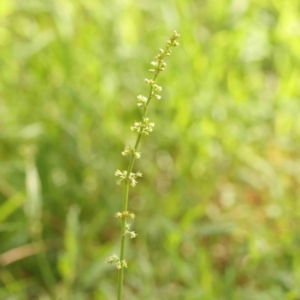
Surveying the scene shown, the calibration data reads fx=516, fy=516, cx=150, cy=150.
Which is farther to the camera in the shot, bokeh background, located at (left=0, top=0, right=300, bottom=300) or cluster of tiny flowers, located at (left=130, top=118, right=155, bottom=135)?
bokeh background, located at (left=0, top=0, right=300, bottom=300)

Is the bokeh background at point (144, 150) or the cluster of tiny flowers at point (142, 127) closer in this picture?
the cluster of tiny flowers at point (142, 127)

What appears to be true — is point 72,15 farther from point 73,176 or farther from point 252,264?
point 252,264

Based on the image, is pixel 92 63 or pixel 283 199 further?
pixel 92 63

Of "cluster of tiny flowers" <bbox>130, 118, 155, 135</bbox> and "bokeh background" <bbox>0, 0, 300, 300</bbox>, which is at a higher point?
"bokeh background" <bbox>0, 0, 300, 300</bbox>

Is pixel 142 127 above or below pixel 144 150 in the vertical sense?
below

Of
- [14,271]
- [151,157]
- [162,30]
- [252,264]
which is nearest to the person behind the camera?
[252,264]

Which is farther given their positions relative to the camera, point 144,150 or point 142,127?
point 144,150

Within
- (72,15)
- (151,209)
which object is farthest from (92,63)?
(151,209)

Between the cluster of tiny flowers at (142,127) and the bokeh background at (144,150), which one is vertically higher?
the bokeh background at (144,150)
